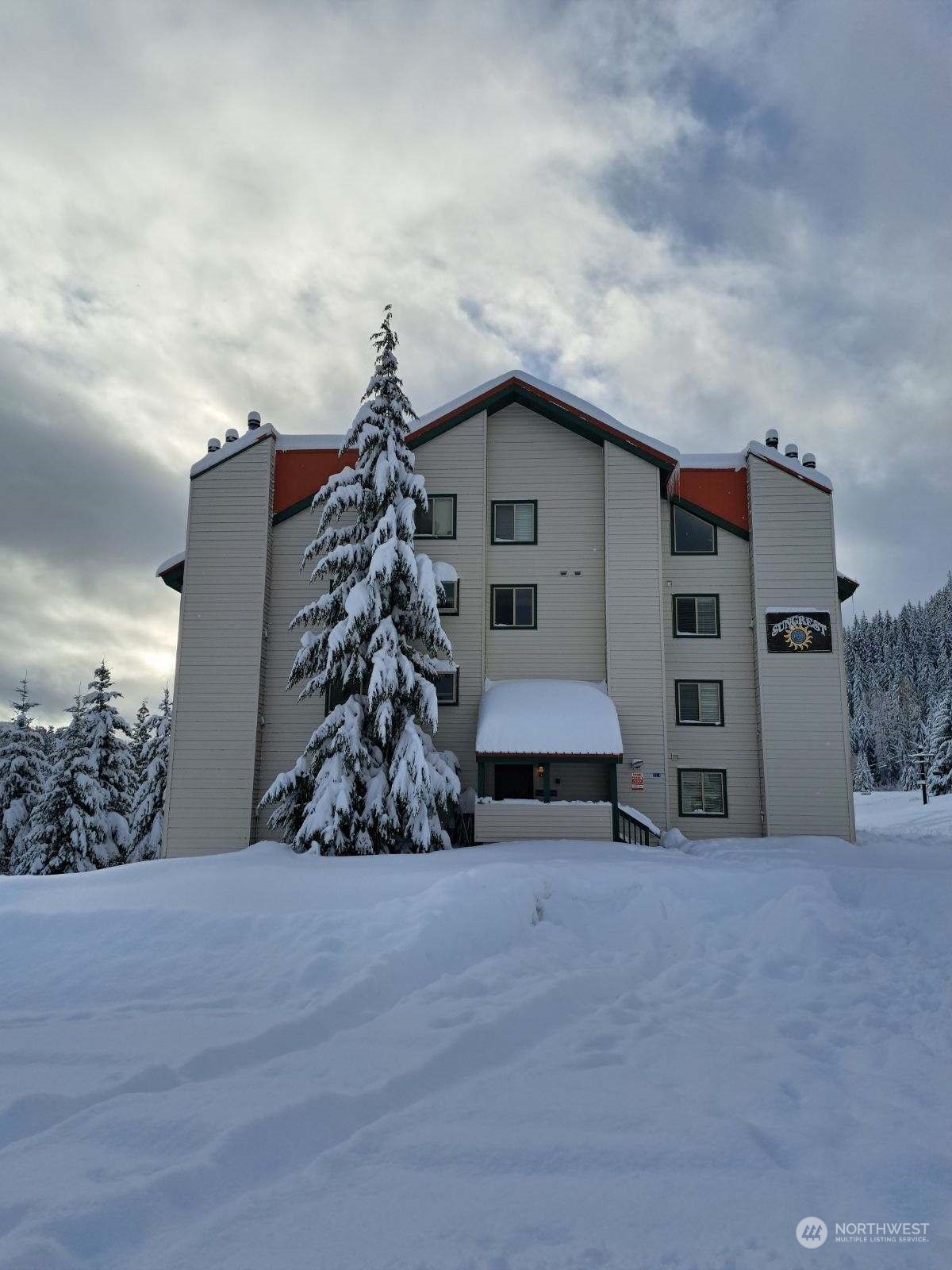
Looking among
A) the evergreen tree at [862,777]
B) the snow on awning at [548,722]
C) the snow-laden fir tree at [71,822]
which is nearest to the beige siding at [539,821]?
the snow on awning at [548,722]

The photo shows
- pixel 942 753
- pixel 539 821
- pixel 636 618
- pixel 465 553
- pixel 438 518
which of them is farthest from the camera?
pixel 942 753

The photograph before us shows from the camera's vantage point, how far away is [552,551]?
21312 millimetres

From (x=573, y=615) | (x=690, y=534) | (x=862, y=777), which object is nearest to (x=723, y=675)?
(x=690, y=534)

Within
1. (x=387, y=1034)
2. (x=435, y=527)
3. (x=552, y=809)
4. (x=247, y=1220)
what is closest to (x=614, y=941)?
(x=387, y=1034)

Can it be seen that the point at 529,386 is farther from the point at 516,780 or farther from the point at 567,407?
the point at 516,780

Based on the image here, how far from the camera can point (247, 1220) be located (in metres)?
3.44

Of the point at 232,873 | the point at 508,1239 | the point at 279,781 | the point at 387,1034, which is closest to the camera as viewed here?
the point at 508,1239

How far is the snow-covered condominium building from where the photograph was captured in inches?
784

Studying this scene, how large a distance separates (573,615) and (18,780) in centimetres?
2257

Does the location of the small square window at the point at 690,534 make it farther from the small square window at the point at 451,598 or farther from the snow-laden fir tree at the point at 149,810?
the snow-laden fir tree at the point at 149,810

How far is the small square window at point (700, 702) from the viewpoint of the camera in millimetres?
20953

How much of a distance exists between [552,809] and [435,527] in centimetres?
791

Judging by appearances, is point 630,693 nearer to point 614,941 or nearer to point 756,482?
point 756,482

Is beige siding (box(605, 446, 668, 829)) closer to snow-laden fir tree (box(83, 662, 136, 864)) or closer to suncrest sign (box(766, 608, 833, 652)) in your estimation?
suncrest sign (box(766, 608, 833, 652))
